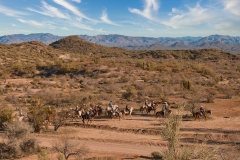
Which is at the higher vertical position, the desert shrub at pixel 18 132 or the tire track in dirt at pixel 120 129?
the desert shrub at pixel 18 132

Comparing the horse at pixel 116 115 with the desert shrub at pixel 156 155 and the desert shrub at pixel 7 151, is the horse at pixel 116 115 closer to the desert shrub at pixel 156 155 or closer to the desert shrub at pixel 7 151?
the desert shrub at pixel 156 155

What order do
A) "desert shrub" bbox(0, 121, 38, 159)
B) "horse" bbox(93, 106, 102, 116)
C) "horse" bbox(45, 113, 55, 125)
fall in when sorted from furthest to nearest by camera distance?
Answer: "horse" bbox(93, 106, 102, 116) → "horse" bbox(45, 113, 55, 125) → "desert shrub" bbox(0, 121, 38, 159)

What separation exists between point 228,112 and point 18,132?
21.1 m

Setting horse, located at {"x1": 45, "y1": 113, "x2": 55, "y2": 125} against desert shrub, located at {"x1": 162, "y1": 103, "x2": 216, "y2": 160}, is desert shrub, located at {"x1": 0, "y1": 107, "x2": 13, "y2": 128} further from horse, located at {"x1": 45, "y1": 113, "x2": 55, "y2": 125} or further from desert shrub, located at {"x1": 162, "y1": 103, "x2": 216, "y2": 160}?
desert shrub, located at {"x1": 162, "y1": 103, "x2": 216, "y2": 160}

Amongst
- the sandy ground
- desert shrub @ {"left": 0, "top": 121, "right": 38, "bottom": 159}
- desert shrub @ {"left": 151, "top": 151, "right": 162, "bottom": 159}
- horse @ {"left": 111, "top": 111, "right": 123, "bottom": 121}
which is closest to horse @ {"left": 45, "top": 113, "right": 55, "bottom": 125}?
the sandy ground

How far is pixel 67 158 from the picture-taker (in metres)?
16.7

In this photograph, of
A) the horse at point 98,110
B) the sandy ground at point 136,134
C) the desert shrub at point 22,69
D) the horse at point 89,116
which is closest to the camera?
the sandy ground at point 136,134

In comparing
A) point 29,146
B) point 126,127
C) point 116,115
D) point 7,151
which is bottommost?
point 7,151

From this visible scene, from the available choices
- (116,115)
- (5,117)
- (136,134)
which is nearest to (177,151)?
(136,134)

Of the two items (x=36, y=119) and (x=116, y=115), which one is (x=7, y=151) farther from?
(x=116, y=115)

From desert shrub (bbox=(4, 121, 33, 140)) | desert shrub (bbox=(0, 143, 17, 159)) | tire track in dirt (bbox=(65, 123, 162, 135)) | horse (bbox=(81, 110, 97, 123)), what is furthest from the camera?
horse (bbox=(81, 110, 97, 123))

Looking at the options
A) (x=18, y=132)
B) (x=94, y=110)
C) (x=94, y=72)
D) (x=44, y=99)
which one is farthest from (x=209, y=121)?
(x=94, y=72)

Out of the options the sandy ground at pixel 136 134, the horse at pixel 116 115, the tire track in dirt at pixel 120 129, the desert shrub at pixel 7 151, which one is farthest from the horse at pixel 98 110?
the desert shrub at pixel 7 151

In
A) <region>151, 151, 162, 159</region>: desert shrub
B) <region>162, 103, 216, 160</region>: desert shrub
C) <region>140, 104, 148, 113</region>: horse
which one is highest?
<region>162, 103, 216, 160</region>: desert shrub
